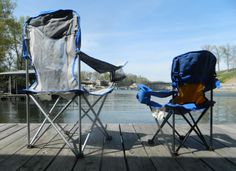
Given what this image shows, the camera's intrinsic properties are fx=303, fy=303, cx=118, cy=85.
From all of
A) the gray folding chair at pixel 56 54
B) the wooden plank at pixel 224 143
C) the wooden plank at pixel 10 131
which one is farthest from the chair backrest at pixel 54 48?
the wooden plank at pixel 224 143

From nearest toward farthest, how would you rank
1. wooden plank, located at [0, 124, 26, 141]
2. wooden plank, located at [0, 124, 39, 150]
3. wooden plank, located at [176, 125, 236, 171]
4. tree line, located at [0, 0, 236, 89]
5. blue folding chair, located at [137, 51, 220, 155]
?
wooden plank, located at [176, 125, 236, 171], blue folding chair, located at [137, 51, 220, 155], wooden plank, located at [0, 124, 39, 150], wooden plank, located at [0, 124, 26, 141], tree line, located at [0, 0, 236, 89]

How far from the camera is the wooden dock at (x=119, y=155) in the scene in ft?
7.59

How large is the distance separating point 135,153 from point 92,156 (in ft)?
1.27

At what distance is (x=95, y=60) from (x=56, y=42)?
0.39 m

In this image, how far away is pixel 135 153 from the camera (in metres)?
2.71

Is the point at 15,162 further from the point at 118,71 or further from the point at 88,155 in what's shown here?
the point at 118,71

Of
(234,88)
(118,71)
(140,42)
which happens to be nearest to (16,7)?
(140,42)

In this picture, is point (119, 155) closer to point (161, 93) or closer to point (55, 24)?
point (161, 93)

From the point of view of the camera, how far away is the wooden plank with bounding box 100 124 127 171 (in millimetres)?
2305

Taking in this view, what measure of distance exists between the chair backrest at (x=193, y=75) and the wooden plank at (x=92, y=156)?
0.90 meters

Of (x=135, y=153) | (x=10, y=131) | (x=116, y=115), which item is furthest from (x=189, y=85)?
(x=116, y=115)

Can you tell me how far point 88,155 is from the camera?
2660mm

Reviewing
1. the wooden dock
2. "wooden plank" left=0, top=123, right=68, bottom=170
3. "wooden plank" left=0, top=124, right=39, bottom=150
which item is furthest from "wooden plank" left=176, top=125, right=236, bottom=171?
"wooden plank" left=0, top=124, right=39, bottom=150

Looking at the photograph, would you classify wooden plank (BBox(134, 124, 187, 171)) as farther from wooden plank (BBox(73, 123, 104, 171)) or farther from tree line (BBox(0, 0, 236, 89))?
tree line (BBox(0, 0, 236, 89))
